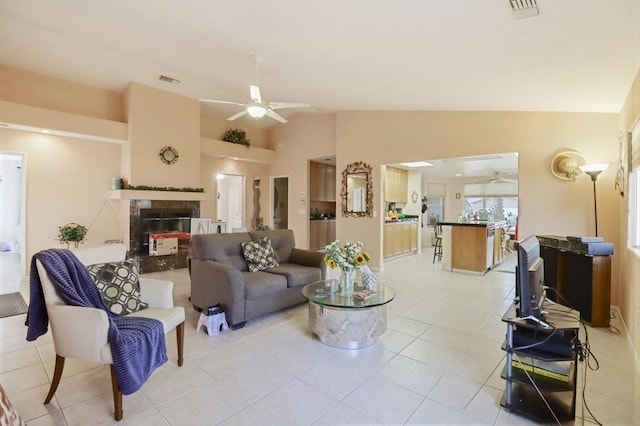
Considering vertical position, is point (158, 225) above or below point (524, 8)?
below

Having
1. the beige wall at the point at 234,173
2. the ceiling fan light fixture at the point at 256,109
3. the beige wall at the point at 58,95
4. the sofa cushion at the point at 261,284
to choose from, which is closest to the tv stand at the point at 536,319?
the sofa cushion at the point at 261,284

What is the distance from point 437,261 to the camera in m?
7.07

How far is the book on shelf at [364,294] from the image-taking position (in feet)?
9.27

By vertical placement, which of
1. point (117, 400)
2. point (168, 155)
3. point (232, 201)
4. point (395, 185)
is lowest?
point (117, 400)

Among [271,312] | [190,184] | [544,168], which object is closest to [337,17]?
[271,312]

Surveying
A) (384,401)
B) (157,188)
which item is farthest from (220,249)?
(157,188)

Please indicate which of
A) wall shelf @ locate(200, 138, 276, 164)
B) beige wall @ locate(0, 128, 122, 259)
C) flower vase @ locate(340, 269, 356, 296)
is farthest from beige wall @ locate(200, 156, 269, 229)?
flower vase @ locate(340, 269, 356, 296)

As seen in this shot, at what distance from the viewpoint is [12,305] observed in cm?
387

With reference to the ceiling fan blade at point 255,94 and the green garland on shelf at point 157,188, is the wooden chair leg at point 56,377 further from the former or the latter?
the green garland on shelf at point 157,188

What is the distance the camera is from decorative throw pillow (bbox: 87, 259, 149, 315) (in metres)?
2.28

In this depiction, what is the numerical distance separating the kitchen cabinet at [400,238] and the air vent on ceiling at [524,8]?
5040 millimetres

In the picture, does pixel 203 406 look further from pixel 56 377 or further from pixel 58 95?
pixel 58 95

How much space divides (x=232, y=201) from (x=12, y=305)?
211 inches

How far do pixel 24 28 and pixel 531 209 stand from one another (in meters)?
7.36
